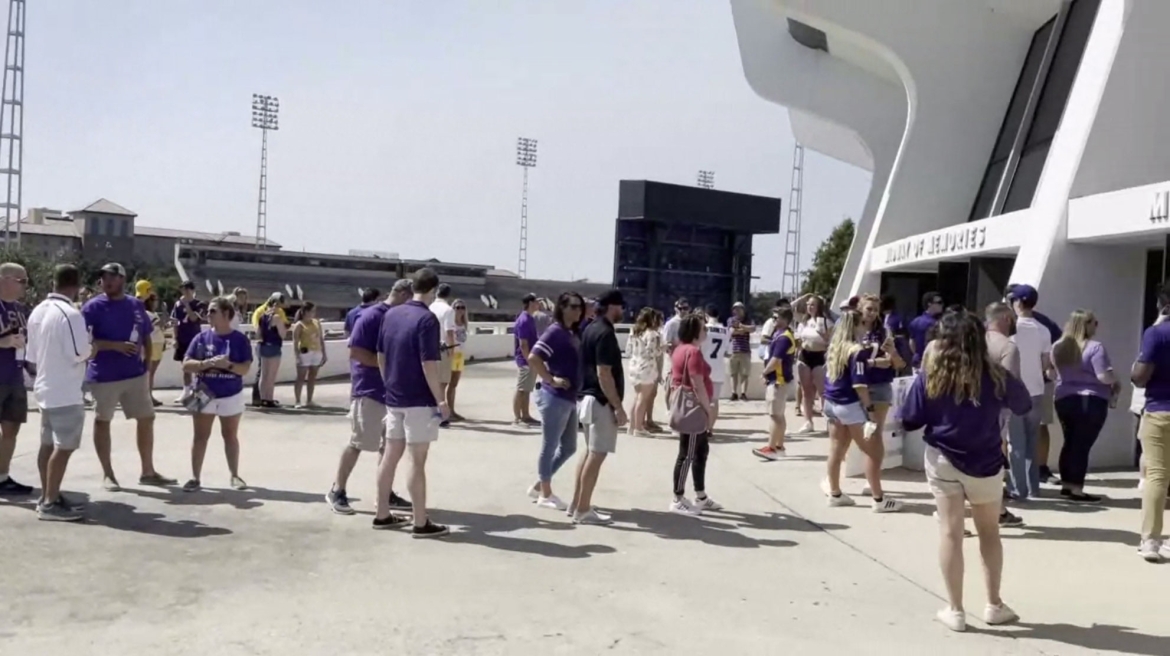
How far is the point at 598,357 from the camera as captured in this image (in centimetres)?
792

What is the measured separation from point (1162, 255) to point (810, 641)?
7.31m

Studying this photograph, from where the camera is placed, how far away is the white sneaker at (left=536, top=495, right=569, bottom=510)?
27.7ft

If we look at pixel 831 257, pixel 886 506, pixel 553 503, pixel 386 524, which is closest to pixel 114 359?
pixel 386 524

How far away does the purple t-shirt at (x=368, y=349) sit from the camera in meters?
7.83

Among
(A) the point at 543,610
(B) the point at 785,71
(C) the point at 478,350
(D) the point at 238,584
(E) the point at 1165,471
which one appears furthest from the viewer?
(C) the point at 478,350

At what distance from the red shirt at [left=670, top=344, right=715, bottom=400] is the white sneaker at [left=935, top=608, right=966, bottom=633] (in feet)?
10.2

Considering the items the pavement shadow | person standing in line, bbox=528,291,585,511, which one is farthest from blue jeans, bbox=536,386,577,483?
the pavement shadow

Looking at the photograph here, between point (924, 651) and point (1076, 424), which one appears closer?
point (924, 651)

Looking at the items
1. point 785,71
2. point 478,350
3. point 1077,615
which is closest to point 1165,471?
point 1077,615

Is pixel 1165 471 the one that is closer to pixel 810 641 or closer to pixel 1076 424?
pixel 1076 424

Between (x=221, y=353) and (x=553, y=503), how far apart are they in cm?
305

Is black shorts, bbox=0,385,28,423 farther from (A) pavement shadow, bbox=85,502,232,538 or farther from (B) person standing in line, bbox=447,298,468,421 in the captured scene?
(B) person standing in line, bbox=447,298,468,421

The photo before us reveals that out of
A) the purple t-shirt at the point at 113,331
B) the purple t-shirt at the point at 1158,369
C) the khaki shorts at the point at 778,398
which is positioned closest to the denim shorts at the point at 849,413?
the purple t-shirt at the point at 1158,369

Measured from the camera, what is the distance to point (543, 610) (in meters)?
5.61
